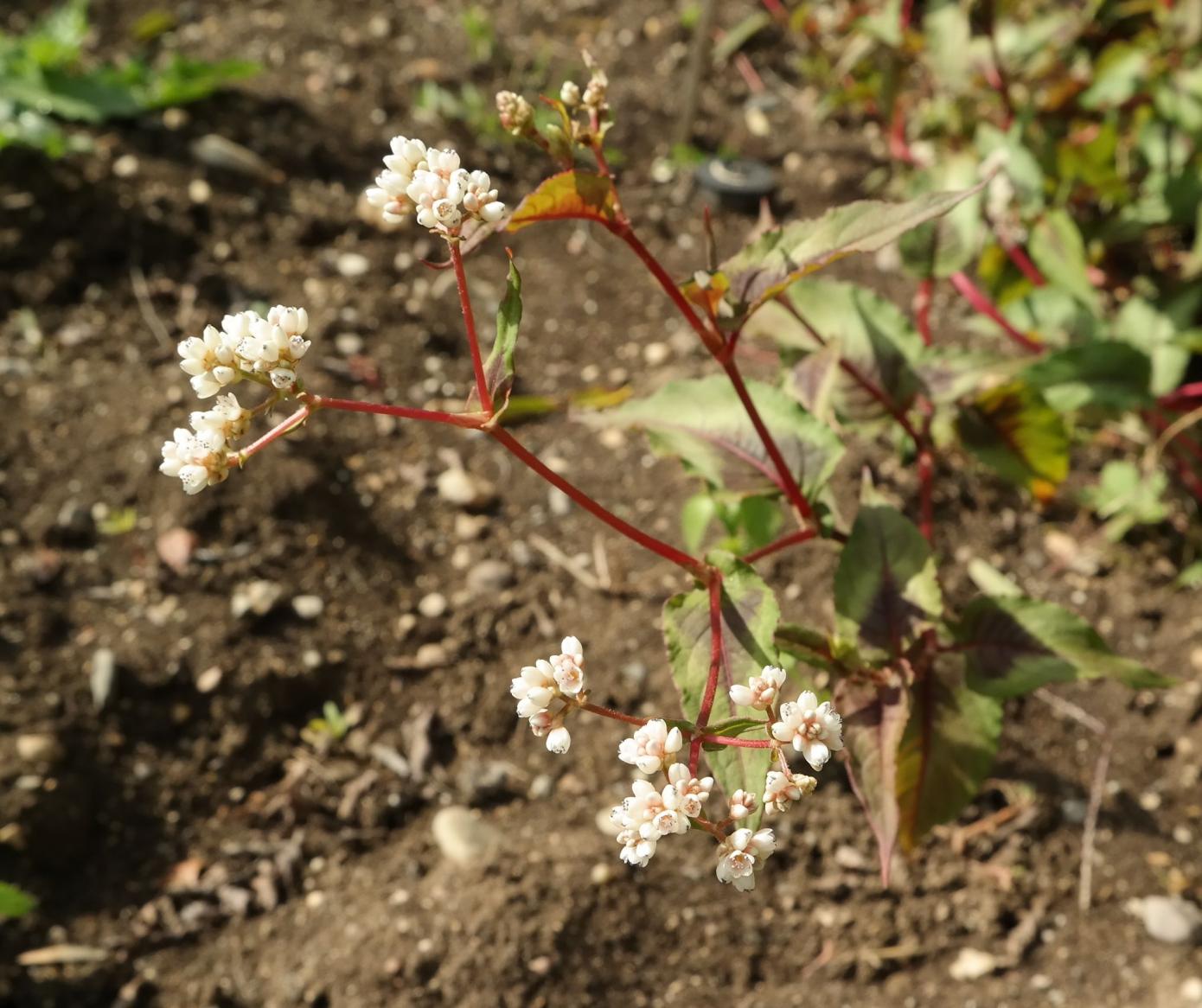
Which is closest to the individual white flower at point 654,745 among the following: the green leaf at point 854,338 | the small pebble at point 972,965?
the green leaf at point 854,338

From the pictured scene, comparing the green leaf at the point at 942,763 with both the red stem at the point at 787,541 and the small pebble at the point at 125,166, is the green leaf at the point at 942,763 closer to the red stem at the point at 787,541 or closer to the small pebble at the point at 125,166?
the red stem at the point at 787,541

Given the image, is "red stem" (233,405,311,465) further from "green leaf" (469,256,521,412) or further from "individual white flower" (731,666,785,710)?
"individual white flower" (731,666,785,710)

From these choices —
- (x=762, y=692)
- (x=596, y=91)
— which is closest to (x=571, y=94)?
(x=596, y=91)

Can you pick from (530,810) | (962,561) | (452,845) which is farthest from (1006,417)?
(452,845)

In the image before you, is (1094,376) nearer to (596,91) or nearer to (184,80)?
(596,91)

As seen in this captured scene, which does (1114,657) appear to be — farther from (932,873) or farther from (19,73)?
(19,73)
